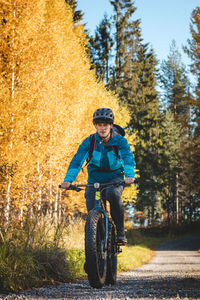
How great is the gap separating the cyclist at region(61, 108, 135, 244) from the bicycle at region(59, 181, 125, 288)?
15 cm

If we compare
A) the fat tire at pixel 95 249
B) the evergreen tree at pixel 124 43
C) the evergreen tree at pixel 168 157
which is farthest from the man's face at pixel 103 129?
the evergreen tree at pixel 168 157

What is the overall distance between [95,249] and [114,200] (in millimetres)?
861

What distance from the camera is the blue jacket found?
483 cm

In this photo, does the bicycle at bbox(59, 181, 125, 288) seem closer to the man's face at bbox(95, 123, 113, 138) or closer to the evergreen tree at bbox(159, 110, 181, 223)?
the man's face at bbox(95, 123, 113, 138)

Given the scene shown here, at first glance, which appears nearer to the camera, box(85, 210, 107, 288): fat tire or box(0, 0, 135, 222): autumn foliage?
box(85, 210, 107, 288): fat tire

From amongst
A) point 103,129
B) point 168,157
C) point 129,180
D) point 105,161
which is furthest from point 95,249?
point 168,157

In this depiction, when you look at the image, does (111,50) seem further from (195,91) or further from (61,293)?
(61,293)

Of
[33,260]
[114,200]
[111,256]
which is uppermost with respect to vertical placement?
[114,200]

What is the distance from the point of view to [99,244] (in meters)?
4.61

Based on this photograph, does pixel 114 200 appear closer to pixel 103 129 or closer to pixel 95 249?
pixel 95 249

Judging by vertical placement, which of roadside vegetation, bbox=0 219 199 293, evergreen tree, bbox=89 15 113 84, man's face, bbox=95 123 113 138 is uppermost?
evergreen tree, bbox=89 15 113 84

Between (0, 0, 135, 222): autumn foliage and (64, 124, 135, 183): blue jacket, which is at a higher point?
(0, 0, 135, 222): autumn foliage

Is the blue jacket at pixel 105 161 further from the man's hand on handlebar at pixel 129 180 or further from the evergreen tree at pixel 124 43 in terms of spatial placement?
the evergreen tree at pixel 124 43

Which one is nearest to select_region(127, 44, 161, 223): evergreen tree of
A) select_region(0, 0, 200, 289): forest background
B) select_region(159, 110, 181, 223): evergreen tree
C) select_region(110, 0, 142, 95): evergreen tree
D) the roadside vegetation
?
select_region(159, 110, 181, 223): evergreen tree
